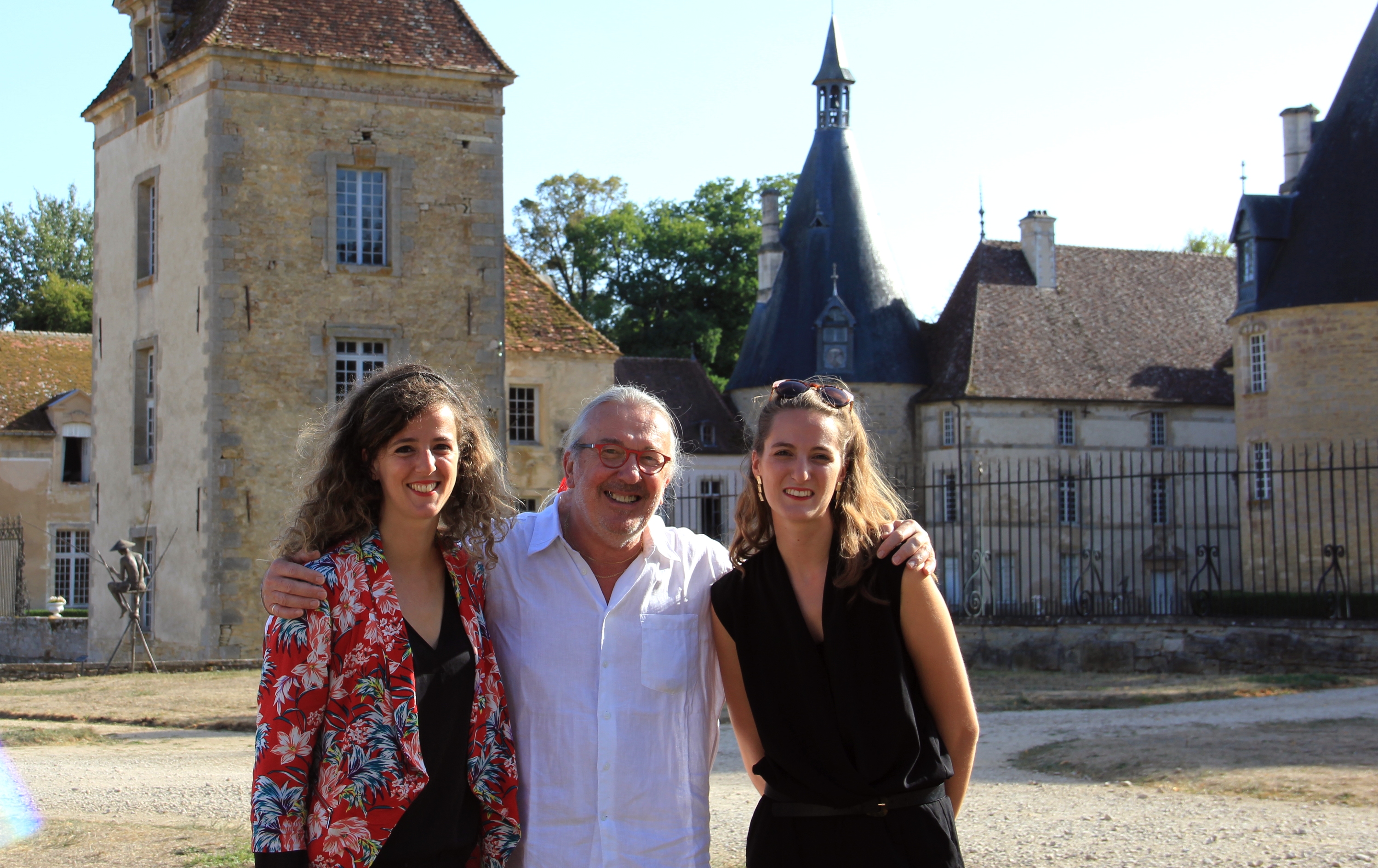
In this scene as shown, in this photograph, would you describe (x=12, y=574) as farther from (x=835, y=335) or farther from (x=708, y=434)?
(x=835, y=335)

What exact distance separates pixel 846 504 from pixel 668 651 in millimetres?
531

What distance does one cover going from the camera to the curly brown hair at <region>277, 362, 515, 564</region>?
306 cm

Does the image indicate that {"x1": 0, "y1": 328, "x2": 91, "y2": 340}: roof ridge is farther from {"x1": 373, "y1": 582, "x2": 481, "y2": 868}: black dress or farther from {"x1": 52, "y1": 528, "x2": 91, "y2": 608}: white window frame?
{"x1": 373, "y1": 582, "x2": 481, "y2": 868}: black dress

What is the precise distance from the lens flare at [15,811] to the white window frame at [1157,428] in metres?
30.8

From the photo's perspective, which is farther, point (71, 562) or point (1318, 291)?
point (71, 562)

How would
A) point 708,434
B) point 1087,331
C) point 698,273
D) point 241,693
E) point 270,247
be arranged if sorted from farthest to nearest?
point 698,273 < point 1087,331 < point 708,434 < point 270,247 < point 241,693

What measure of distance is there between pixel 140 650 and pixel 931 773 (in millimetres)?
19528

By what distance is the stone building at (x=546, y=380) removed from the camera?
25.6m

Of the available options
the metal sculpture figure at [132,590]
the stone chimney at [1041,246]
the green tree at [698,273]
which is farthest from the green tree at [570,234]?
the metal sculpture figure at [132,590]

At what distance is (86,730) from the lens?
36.6 ft

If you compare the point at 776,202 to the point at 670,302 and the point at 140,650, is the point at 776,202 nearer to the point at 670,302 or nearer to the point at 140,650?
the point at 670,302

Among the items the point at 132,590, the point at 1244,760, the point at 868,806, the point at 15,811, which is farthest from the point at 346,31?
the point at 868,806

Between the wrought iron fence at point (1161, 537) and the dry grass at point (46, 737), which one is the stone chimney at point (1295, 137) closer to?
the wrought iron fence at point (1161, 537)

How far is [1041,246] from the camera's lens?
36906mm
